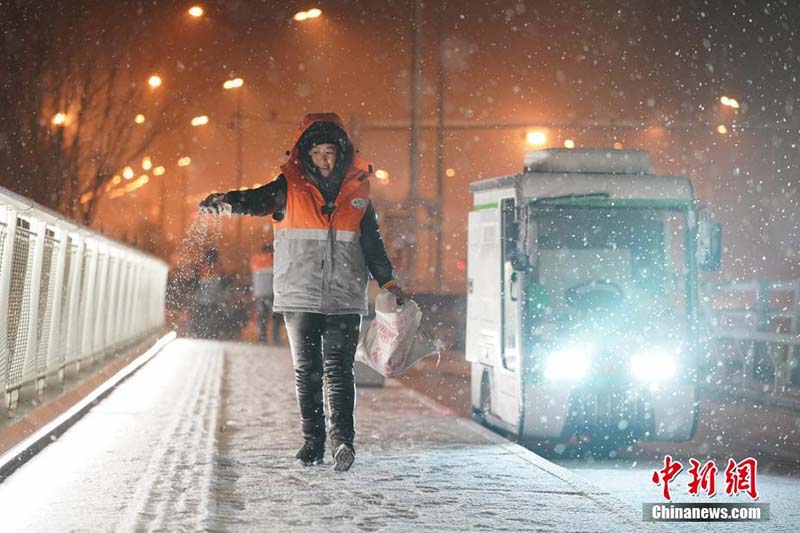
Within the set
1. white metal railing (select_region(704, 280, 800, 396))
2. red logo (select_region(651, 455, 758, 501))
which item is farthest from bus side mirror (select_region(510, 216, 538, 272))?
white metal railing (select_region(704, 280, 800, 396))

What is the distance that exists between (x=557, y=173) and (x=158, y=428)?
14.0ft

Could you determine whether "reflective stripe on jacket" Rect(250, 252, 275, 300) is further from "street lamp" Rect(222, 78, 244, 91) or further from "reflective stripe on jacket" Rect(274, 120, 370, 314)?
"reflective stripe on jacket" Rect(274, 120, 370, 314)

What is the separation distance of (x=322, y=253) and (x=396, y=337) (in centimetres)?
88

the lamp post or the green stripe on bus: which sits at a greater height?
the lamp post

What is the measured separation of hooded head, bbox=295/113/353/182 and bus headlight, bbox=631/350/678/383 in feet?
15.3

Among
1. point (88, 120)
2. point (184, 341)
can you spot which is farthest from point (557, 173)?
point (88, 120)

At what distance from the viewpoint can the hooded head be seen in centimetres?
900

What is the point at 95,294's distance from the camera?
1672 centimetres

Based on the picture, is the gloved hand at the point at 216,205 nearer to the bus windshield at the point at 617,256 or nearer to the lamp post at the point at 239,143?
the bus windshield at the point at 617,256

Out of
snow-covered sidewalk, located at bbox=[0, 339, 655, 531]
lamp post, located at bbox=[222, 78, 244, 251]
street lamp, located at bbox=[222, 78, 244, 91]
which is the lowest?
snow-covered sidewalk, located at bbox=[0, 339, 655, 531]

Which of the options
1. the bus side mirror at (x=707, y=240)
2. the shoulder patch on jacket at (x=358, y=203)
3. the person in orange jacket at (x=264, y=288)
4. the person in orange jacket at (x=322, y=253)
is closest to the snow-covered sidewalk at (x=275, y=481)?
the person in orange jacket at (x=322, y=253)

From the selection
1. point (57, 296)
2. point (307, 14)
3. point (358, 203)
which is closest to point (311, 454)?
point (358, 203)

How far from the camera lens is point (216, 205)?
897 centimetres

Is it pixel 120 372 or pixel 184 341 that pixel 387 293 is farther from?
pixel 184 341
